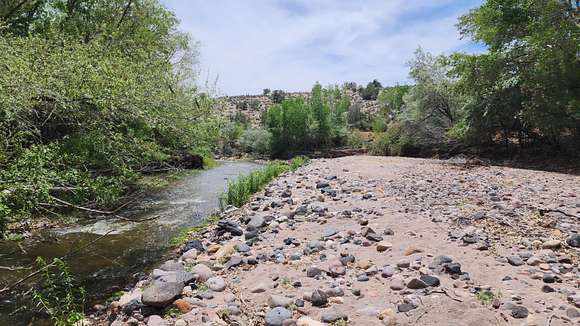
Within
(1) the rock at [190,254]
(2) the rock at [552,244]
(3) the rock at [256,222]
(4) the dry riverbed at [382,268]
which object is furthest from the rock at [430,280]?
(3) the rock at [256,222]

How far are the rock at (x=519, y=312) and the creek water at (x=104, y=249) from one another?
4.20 metres

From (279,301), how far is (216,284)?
117 cm

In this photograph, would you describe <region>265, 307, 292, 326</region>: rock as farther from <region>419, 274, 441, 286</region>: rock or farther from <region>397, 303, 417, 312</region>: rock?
<region>419, 274, 441, 286</region>: rock

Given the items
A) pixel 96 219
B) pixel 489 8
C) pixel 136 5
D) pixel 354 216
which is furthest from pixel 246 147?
pixel 354 216

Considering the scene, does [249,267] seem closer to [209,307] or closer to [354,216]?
[209,307]

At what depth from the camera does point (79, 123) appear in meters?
9.22

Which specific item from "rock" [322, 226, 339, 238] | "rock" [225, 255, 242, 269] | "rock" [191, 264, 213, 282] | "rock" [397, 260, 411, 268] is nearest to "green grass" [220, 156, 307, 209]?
"rock" [322, 226, 339, 238]

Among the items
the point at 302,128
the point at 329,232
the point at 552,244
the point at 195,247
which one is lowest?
the point at 195,247

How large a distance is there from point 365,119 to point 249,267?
5784 centimetres

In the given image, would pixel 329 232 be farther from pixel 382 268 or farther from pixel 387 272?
pixel 387 272

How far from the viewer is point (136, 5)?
824 inches

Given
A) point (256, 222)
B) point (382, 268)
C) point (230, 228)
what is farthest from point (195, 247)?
point (382, 268)

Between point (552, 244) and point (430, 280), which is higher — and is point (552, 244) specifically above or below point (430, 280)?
above

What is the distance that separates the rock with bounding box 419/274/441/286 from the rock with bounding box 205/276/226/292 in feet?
8.26
